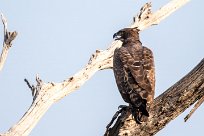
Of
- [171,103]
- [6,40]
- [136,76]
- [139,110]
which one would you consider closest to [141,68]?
[136,76]

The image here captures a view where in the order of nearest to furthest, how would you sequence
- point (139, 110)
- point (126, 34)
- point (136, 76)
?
1. point (139, 110)
2. point (136, 76)
3. point (126, 34)

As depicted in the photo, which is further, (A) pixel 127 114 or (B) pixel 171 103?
(A) pixel 127 114

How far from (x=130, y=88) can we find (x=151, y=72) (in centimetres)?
65

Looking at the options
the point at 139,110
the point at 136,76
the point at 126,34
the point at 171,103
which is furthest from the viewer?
the point at 126,34

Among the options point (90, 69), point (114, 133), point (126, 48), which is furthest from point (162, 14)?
point (114, 133)

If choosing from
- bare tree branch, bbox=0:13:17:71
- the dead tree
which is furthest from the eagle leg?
bare tree branch, bbox=0:13:17:71

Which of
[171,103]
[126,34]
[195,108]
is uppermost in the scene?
[126,34]

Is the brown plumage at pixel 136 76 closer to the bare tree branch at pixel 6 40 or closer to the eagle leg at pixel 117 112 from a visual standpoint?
the eagle leg at pixel 117 112

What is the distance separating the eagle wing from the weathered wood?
1.10ft

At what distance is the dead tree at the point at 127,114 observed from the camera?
22.3 ft

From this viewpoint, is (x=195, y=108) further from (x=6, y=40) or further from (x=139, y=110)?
(x=6, y=40)

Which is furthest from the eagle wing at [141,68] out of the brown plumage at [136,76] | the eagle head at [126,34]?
the eagle head at [126,34]

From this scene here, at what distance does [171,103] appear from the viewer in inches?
268

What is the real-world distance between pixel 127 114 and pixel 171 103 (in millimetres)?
679
